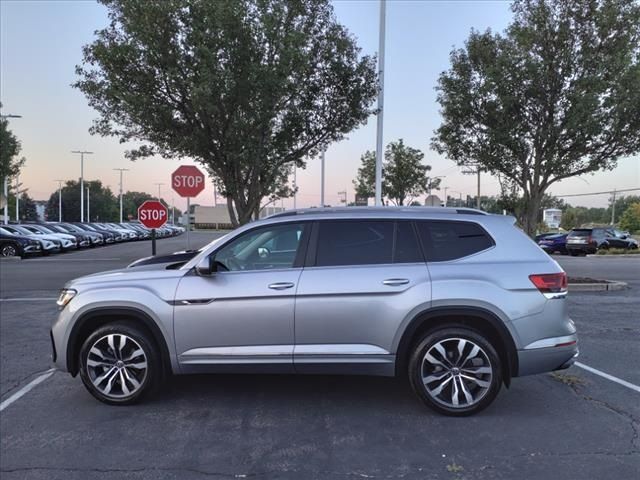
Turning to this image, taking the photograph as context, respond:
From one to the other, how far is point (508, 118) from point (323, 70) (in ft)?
17.5

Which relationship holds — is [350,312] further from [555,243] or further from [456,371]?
[555,243]

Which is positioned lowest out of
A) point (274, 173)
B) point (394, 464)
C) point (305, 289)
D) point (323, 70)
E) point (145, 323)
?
point (394, 464)

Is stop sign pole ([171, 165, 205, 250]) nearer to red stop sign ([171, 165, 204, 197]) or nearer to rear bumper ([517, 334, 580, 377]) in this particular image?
red stop sign ([171, 165, 204, 197])

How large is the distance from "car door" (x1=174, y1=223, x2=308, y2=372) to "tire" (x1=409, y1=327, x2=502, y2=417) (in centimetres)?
114

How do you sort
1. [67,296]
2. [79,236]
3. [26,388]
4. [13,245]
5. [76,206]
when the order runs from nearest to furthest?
[67,296], [26,388], [13,245], [79,236], [76,206]

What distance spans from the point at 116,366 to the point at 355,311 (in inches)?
86.4

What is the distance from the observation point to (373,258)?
14.4 feet

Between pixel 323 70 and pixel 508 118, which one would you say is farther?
pixel 323 70

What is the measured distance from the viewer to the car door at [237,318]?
14.0 feet

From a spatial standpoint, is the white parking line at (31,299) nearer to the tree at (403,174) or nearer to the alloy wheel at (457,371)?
the alloy wheel at (457,371)

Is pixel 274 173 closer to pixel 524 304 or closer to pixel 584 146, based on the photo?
pixel 584 146

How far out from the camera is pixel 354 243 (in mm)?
4457

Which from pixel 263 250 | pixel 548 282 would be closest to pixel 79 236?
pixel 263 250

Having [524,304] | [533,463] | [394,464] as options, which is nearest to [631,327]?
[524,304]
